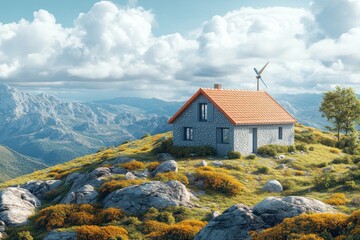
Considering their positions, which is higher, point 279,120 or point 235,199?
point 279,120

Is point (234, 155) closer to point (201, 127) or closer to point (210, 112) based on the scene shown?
point (201, 127)

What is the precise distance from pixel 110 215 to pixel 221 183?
10690 mm

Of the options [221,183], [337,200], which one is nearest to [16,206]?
[221,183]

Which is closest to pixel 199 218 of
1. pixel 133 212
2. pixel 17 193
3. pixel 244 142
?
pixel 133 212

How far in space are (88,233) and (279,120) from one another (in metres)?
38.1

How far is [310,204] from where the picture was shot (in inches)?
863

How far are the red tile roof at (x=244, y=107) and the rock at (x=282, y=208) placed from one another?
26.4m

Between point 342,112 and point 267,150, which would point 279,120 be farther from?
point 342,112

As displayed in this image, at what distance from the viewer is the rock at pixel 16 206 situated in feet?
105

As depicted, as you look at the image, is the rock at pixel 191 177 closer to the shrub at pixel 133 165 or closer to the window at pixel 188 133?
the shrub at pixel 133 165

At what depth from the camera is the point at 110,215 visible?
28031 millimetres

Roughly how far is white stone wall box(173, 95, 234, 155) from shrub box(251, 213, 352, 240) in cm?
3023

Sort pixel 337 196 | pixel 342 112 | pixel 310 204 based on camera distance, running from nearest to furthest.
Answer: pixel 310 204 → pixel 337 196 → pixel 342 112

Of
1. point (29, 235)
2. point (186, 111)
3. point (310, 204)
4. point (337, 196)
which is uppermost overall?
point (186, 111)
